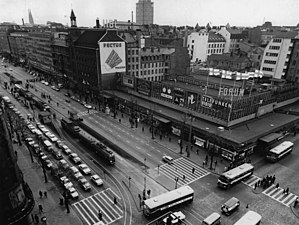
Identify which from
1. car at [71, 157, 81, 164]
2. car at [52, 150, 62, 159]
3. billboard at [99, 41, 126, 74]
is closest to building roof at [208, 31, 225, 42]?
billboard at [99, 41, 126, 74]

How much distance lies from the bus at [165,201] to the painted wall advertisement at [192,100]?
3061 cm

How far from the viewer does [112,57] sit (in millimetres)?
88125

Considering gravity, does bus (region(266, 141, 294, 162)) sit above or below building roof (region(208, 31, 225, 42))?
below

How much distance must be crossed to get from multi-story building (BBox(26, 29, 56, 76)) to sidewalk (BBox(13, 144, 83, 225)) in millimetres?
93398

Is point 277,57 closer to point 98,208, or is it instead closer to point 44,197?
point 98,208

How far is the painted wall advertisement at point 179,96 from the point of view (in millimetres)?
66613

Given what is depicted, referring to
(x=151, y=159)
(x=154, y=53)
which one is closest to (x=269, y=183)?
(x=151, y=159)

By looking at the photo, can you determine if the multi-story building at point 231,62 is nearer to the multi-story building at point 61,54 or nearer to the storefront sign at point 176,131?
the storefront sign at point 176,131

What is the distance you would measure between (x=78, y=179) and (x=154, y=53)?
234ft

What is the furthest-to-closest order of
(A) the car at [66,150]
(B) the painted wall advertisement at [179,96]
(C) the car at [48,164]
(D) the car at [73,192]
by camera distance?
(B) the painted wall advertisement at [179,96] < (A) the car at [66,150] < (C) the car at [48,164] < (D) the car at [73,192]

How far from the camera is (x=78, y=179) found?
43.1 m

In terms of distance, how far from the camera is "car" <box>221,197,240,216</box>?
35.7 metres

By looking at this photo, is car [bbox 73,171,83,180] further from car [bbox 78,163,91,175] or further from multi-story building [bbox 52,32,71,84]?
multi-story building [bbox 52,32,71,84]

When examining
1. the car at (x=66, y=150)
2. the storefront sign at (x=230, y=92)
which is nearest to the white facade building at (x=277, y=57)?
the storefront sign at (x=230, y=92)
